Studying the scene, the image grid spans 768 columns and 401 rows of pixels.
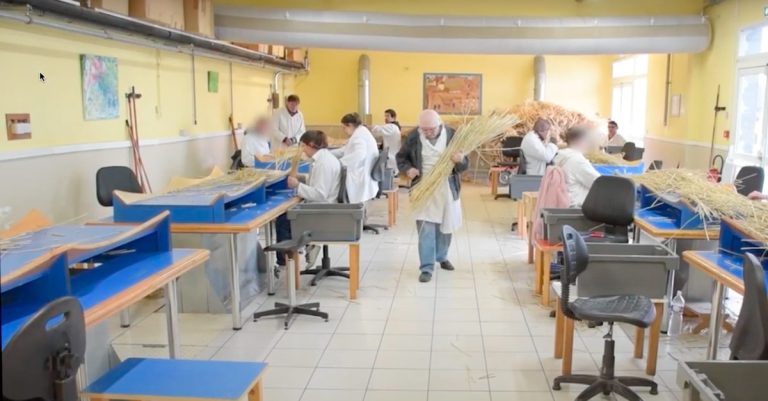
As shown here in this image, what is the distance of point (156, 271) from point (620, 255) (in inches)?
96.3

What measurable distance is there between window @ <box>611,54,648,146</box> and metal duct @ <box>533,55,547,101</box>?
150cm

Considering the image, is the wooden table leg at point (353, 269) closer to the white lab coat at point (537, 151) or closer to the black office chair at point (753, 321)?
the black office chair at point (753, 321)

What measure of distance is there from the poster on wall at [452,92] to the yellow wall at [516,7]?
4.24 metres

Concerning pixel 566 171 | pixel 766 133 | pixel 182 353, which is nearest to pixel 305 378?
pixel 182 353

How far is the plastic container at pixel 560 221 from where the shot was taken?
4773 millimetres

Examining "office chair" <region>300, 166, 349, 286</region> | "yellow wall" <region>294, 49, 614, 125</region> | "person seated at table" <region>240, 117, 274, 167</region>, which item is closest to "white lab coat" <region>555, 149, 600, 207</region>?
"office chair" <region>300, 166, 349, 286</region>

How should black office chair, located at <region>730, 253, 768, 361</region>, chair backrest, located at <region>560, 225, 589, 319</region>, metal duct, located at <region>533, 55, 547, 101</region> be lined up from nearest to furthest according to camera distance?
1. black office chair, located at <region>730, 253, 768, 361</region>
2. chair backrest, located at <region>560, 225, 589, 319</region>
3. metal duct, located at <region>533, 55, 547, 101</region>

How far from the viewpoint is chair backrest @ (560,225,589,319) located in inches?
128

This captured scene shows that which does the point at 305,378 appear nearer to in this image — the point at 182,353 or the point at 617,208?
the point at 182,353

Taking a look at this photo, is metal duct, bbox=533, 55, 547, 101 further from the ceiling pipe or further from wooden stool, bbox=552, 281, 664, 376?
wooden stool, bbox=552, 281, 664, 376

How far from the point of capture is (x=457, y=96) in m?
13.1

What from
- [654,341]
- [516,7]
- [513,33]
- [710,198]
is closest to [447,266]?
[710,198]

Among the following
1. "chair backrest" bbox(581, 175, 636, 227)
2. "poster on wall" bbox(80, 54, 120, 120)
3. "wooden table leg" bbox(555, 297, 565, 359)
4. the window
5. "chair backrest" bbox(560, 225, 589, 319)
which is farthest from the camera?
the window

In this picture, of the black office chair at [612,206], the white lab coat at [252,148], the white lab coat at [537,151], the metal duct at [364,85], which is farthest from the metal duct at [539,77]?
the black office chair at [612,206]
